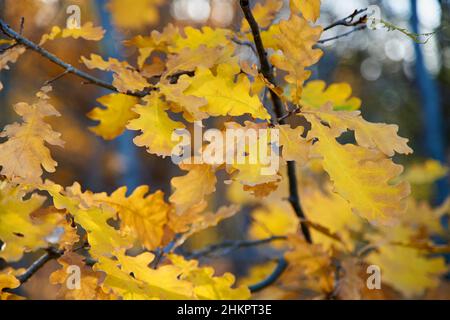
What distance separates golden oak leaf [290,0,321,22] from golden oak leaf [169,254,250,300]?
611 mm

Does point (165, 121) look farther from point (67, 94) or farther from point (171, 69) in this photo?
point (67, 94)

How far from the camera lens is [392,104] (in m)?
7.51

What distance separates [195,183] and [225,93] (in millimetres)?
181

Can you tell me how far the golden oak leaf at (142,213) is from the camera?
3.82 feet

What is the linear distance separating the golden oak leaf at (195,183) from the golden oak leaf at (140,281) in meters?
0.20

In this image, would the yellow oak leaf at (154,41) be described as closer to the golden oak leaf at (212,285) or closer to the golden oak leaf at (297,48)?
the golden oak leaf at (297,48)

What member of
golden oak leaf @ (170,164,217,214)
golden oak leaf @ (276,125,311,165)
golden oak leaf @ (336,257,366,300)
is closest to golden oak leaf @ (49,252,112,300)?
golden oak leaf @ (170,164,217,214)

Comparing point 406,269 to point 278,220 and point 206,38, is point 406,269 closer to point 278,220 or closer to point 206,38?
point 278,220

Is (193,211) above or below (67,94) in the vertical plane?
below

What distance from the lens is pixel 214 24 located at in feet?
12.7

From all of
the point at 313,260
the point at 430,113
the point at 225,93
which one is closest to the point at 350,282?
the point at 313,260
